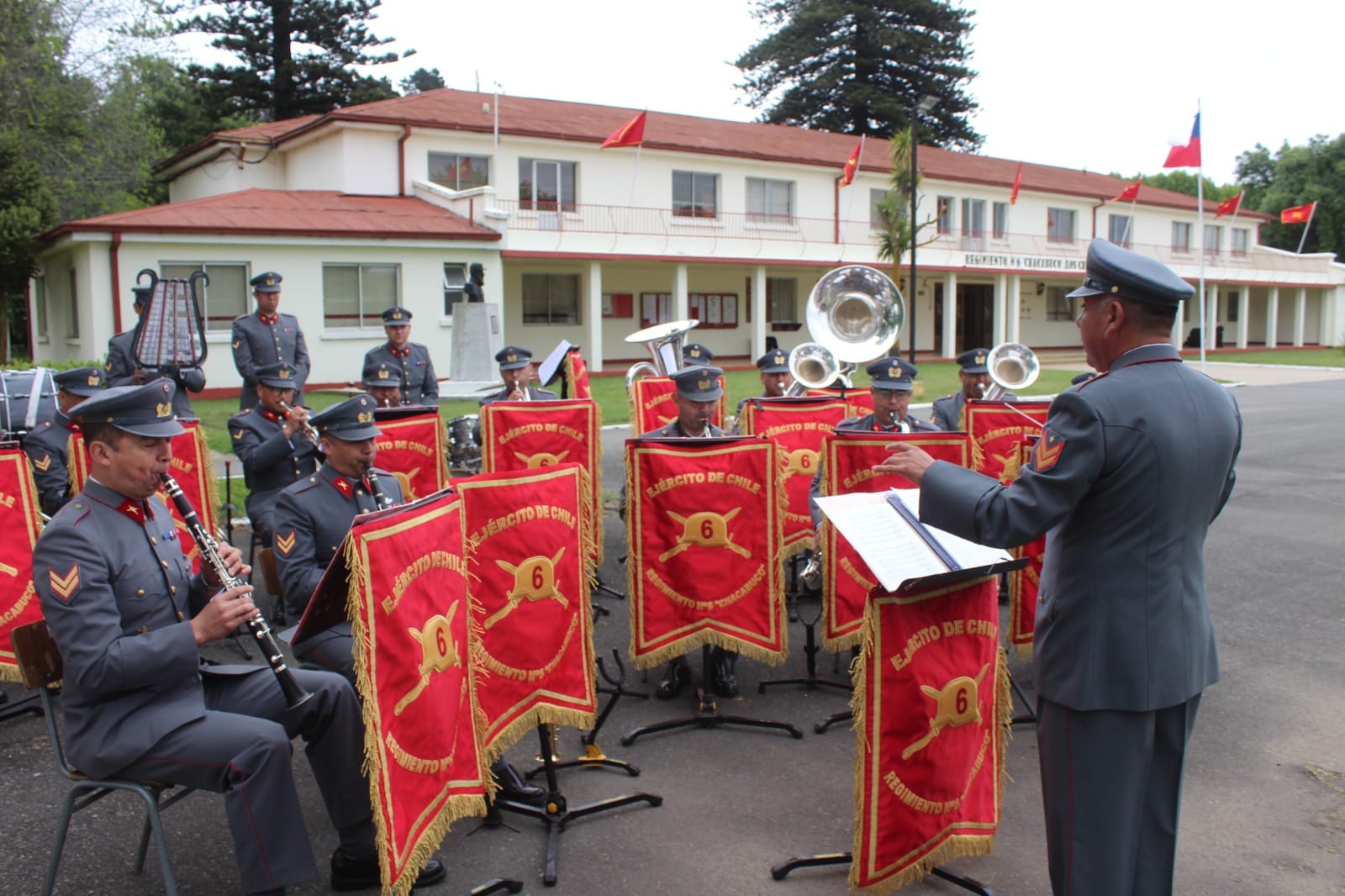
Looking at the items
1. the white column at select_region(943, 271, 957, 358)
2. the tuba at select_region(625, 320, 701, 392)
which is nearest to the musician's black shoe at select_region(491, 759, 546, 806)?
the tuba at select_region(625, 320, 701, 392)

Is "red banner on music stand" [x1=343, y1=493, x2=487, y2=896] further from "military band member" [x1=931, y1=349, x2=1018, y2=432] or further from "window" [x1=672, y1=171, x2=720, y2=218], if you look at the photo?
"window" [x1=672, y1=171, x2=720, y2=218]

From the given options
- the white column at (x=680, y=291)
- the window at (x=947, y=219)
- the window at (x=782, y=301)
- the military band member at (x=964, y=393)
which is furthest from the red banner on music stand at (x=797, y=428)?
the window at (x=947, y=219)

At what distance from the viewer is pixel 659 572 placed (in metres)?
5.46

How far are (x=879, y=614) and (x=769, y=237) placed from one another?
1201 inches

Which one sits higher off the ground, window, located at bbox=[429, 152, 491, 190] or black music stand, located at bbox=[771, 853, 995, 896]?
window, located at bbox=[429, 152, 491, 190]

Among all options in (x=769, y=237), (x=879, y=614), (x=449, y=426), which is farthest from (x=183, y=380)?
(x=769, y=237)

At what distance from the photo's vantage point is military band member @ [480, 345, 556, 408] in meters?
8.49

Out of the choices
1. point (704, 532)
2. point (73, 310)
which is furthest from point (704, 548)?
point (73, 310)

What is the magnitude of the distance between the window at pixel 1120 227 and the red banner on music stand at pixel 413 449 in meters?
42.6

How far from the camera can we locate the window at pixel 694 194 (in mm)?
32375

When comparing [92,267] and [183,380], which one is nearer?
[183,380]

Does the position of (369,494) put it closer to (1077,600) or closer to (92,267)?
(1077,600)

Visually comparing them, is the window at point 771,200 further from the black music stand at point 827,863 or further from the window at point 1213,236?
the black music stand at point 827,863

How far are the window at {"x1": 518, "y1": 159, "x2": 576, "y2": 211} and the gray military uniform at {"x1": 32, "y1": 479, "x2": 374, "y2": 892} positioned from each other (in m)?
26.8
